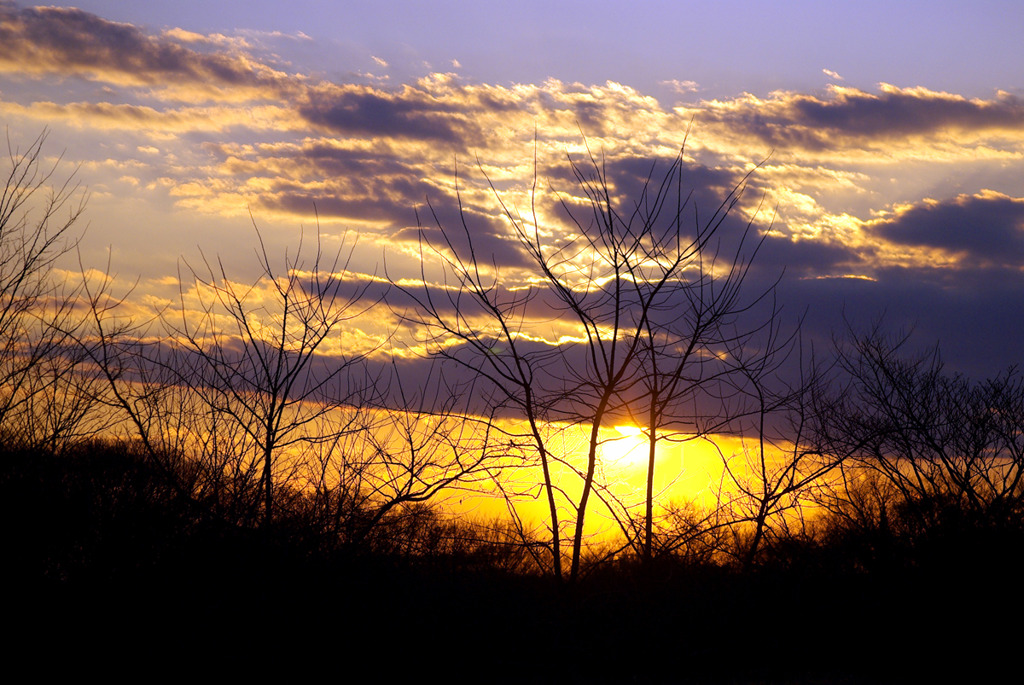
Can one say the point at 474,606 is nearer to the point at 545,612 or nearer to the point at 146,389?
the point at 545,612

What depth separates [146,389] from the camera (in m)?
10.0

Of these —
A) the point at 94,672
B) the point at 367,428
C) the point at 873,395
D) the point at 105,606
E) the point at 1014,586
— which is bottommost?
the point at 94,672

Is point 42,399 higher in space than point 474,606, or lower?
higher

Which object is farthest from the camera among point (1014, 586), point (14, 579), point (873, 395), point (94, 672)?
point (873, 395)

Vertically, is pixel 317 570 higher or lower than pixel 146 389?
lower

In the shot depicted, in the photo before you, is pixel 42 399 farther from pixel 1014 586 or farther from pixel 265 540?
pixel 1014 586

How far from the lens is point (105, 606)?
27.4 feet

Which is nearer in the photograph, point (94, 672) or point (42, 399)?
point (94, 672)

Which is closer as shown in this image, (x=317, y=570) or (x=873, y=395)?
(x=317, y=570)

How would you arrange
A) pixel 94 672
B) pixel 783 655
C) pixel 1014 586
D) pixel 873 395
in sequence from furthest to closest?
pixel 873 395 → pixel 1014 586 → pixel 783 655 → pixel 94 672

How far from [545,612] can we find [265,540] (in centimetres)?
349

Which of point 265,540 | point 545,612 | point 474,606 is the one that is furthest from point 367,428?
point 545,612

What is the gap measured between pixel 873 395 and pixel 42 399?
18315 mm

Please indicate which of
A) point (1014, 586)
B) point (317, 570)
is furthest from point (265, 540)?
point (1014, 586)
